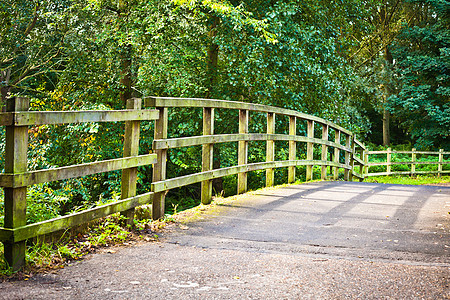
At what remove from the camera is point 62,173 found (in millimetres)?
3982

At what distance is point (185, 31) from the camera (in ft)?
44.4

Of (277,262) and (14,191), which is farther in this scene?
(277,262)

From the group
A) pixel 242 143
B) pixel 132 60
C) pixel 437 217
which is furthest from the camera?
pixel 132 60

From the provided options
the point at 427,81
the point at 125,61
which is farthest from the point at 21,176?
the point at 427,81

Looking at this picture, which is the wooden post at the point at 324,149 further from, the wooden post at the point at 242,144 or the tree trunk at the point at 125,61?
the tree trunk at the point at 125,61

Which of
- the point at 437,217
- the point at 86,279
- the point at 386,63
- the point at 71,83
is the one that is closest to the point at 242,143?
the point at 437,217

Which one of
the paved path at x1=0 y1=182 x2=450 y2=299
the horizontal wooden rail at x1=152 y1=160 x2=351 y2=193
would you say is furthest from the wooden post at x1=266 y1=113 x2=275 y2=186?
the paved path at x1=0 y1=182 x2=450 y2=299

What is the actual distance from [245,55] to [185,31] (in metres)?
2.16

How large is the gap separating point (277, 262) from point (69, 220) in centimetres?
176

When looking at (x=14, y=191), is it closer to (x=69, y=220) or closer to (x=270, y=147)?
(x=69, y=220)

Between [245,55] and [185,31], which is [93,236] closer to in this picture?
[245,55]

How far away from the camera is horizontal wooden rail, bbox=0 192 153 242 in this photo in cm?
360

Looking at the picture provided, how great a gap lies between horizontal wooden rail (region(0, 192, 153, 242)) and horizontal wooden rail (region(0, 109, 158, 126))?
0.78 meters

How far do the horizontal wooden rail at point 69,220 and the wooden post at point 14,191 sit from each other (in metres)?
0.05
